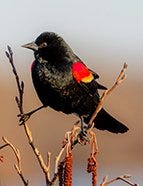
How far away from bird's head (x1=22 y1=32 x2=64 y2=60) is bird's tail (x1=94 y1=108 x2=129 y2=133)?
280 mm

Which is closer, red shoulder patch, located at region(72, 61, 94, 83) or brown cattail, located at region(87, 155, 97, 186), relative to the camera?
brown cattail, located at region(87, 155, 97, 186)

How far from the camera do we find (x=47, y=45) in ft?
9.05

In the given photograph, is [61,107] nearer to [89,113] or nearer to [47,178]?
[89,113]

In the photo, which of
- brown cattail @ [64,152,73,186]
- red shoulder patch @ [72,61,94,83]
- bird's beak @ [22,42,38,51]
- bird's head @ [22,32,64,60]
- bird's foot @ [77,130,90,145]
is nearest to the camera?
brown cattail @ [64,152,73,186]

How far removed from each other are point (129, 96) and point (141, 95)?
20cm

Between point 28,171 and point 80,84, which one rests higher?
point 80,84

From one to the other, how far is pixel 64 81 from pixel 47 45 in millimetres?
136

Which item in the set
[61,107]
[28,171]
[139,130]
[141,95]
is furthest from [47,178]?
[141,95]

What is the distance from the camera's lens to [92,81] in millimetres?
2869

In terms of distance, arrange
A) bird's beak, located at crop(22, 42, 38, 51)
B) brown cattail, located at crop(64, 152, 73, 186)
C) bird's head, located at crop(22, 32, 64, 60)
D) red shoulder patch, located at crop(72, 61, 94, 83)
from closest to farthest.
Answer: brown cattail, located at crop(64, 152, 73, 186) < bird's beak, located at crop(22, 42, 38, 51) < bird's head, located at crop(22, 32, 64, 60) < red shoulder patch, located at crop(72, 61, 94, 83)

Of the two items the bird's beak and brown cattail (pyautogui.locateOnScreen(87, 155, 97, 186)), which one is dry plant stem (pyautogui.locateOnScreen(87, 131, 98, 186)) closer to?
brown cattail (pyautogui.locateOnScreen(87, 155, 97, 186))

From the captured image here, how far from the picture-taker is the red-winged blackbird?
2.70 meters

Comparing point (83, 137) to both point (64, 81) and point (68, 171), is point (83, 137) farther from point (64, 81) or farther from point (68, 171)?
point (64, 81)

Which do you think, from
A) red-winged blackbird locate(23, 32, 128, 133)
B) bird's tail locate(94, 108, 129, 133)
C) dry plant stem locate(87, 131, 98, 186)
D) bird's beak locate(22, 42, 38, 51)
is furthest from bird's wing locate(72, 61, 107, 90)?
dry plant stem locate(87, 131, 98, 186)
